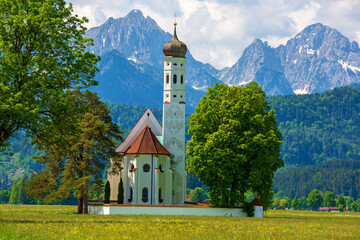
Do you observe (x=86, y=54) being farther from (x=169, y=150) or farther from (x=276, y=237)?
(x=169, y=150)

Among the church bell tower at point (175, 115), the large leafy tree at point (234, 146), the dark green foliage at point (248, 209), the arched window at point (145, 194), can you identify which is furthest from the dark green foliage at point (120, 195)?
the dark green foliage at point (248, 209)

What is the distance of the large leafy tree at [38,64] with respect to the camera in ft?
124

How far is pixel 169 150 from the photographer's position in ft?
265

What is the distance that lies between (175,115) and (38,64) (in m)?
43.8

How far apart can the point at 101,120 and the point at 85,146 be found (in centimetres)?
399

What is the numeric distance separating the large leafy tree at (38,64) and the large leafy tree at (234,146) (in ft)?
79.9

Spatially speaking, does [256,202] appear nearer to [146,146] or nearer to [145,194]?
[145,194]

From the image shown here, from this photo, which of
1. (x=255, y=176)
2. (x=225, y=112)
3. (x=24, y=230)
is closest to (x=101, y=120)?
(x=225, y=112)

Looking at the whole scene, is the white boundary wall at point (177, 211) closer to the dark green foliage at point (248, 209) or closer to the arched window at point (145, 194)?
the dark green foliage at point (248, 209)

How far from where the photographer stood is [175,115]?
268 ft

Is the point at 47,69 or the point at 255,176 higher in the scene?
the point at 47,69

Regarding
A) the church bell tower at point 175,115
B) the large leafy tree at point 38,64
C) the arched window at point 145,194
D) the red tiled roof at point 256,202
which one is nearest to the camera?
the large leafy tree at point 38,64

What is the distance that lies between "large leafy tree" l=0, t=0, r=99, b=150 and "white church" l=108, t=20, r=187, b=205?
36.5 meters

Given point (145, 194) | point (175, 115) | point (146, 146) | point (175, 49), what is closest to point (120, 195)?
point (145, 194)
